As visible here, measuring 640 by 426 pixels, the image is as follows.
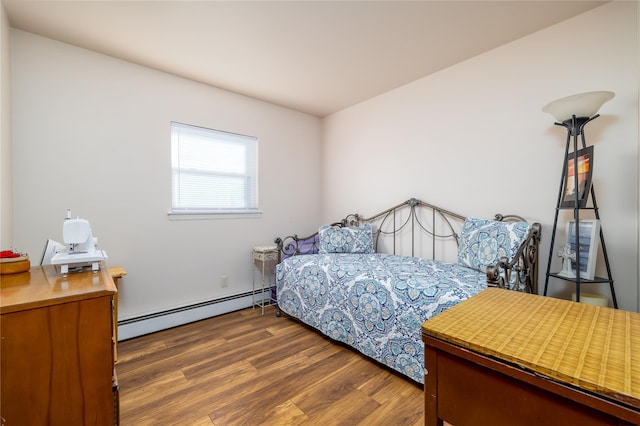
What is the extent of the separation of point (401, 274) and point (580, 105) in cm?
144

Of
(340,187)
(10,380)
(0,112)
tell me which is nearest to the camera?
(10,380)

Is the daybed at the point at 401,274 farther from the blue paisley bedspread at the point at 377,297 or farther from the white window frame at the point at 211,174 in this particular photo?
the white window frame at the point at 211,174

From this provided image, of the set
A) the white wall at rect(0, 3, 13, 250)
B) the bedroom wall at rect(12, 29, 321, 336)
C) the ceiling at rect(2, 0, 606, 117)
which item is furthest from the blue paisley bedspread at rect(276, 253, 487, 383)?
the white wall at rect(0, 3, 13, 250)

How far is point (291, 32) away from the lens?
1939 millimetres

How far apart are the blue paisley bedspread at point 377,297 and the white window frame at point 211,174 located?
93 centimetres

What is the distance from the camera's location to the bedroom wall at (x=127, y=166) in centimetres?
199

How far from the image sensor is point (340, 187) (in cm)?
353

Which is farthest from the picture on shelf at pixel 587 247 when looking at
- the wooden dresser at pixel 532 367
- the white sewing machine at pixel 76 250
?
the white sewing machine at pixel 76 250

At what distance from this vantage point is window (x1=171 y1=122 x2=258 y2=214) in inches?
104

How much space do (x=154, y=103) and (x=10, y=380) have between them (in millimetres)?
2229

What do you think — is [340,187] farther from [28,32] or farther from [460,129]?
[28,32]

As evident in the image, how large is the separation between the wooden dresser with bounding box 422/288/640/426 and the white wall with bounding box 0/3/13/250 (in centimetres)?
231

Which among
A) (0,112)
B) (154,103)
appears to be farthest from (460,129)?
(0,112)

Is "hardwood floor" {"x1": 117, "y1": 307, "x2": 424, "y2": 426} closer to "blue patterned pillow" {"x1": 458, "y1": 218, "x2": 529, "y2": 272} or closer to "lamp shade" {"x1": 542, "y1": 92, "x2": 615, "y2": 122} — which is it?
"blue patterned pillow" {"x1": 458, "y1": 218, "x2": 529, "y2": 272}
